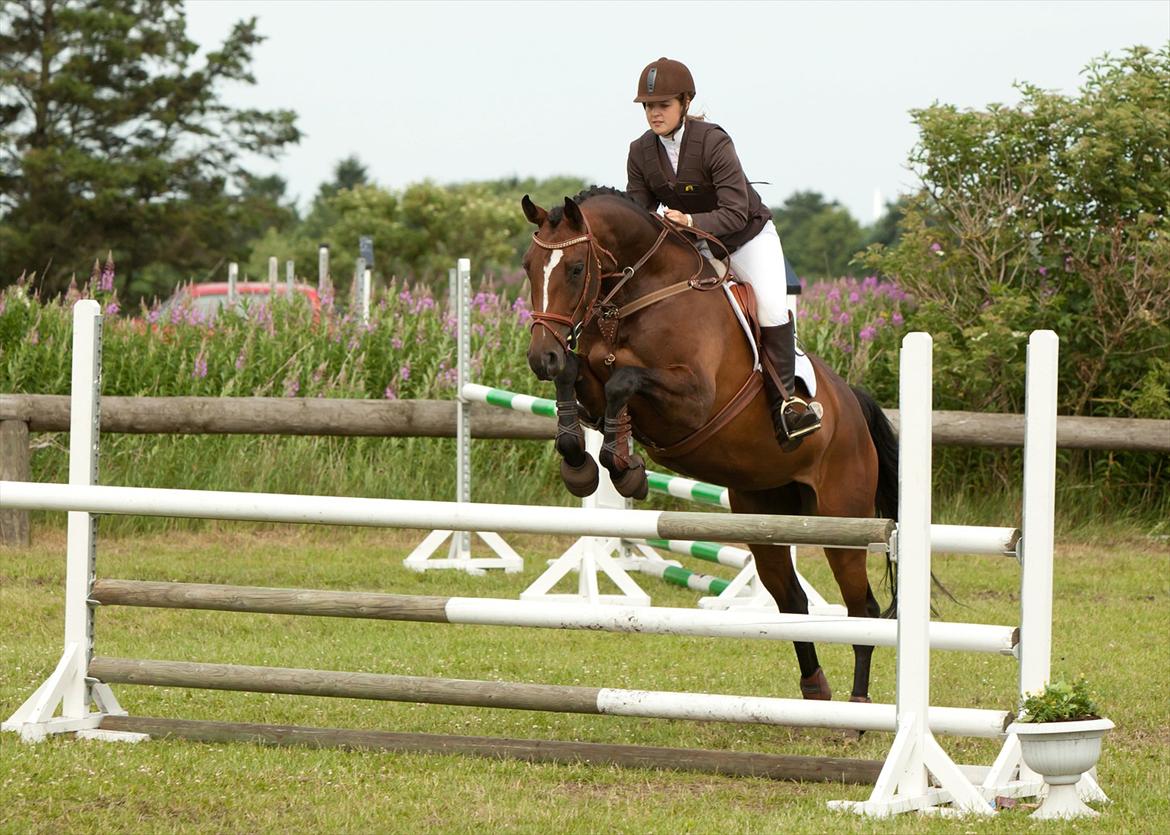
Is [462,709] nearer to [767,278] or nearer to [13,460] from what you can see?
[767,278]

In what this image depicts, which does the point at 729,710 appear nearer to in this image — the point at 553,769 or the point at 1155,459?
the point at 553,769

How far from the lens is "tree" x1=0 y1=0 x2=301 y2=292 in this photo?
91.3 feet

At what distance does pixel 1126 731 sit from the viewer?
5.30 metres

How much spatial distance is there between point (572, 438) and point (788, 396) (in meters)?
0.86

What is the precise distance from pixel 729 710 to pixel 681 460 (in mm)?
1360

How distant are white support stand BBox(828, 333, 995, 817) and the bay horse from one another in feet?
3.90

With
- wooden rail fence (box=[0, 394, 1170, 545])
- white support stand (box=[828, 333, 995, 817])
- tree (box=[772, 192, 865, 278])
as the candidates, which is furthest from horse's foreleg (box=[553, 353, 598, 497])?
tree (box=[772, 192, 865, 278])

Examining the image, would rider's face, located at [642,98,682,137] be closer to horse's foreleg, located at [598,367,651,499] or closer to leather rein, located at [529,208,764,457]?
leather rein, located at [529,208,764,457]

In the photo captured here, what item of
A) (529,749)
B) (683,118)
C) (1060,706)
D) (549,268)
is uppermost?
(683,118)

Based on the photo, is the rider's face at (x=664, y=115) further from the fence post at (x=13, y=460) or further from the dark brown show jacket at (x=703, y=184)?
the fence post at (x=13, y=460)

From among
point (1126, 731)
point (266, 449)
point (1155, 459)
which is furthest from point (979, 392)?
point (1126, 731)

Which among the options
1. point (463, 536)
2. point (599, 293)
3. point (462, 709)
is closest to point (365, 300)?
point (463, 536)

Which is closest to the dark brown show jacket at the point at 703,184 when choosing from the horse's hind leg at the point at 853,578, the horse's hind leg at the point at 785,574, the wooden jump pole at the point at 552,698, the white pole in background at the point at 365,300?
the horse's hind leg at the point at 785,574

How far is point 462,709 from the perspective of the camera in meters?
5.61
